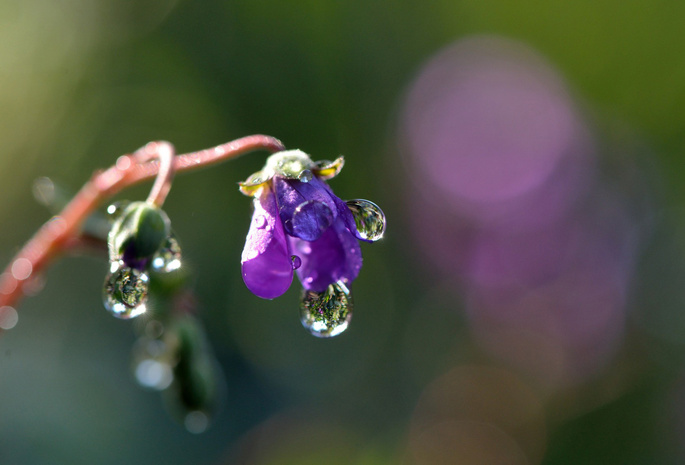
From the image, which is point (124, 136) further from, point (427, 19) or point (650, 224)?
point (650, 224)

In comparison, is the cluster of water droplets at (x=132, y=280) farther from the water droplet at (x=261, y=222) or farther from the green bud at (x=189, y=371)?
the green bud at (x=189, y=371)

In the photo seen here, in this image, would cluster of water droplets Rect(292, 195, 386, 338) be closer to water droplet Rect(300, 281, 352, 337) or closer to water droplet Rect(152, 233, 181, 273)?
water droplet Rect(300, 281, 352, 337)

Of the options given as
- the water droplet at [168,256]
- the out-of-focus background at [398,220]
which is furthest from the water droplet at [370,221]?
the out-of-focus background at [398,220]

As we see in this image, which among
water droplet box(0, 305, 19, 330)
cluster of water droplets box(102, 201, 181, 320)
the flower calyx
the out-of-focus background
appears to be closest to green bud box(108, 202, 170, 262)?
cluster of water droplets box(102, 201, 181, 320)

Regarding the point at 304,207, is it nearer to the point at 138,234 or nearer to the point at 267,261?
the point at 267,261

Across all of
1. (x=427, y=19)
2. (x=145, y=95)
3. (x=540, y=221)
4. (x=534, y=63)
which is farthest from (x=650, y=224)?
(x=145, y=95)

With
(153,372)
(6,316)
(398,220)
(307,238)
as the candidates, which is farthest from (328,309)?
(398,220)
